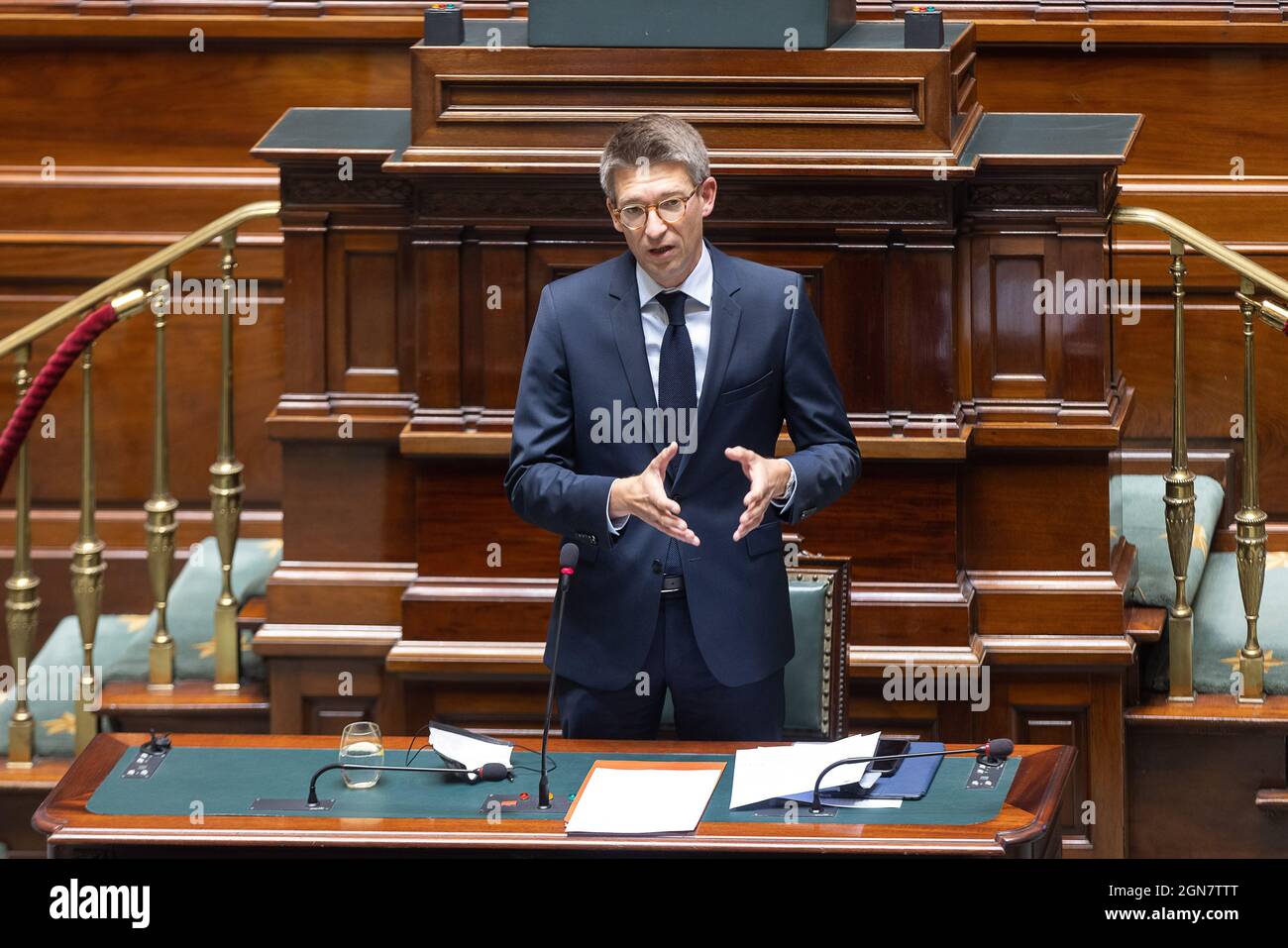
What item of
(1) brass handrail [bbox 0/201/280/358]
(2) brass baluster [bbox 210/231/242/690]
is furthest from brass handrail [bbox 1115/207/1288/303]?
(2) brass baluster [bbox 210/231/242/690]

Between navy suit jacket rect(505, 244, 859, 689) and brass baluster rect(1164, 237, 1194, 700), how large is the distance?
1495 mm

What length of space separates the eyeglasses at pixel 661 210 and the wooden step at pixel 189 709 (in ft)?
6.69

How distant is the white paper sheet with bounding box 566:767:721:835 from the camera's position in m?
2.94

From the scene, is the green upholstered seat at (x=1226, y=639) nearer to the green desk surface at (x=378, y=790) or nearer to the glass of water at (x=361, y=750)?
the green desk surface at (x=378, y=790)

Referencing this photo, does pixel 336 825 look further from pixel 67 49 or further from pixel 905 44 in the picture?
pixel 67 49

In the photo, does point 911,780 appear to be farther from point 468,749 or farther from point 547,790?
point 468,749

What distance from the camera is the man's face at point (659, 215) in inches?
126

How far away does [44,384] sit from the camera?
425 cm

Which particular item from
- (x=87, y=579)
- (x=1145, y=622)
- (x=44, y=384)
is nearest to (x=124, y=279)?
(x=44, y=384)

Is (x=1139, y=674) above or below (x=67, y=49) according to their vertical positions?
below

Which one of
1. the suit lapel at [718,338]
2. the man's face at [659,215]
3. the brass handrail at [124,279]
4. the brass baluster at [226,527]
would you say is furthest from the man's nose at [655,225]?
the brass baluster at [226,527]

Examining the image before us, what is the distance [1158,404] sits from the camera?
18.7 feet
